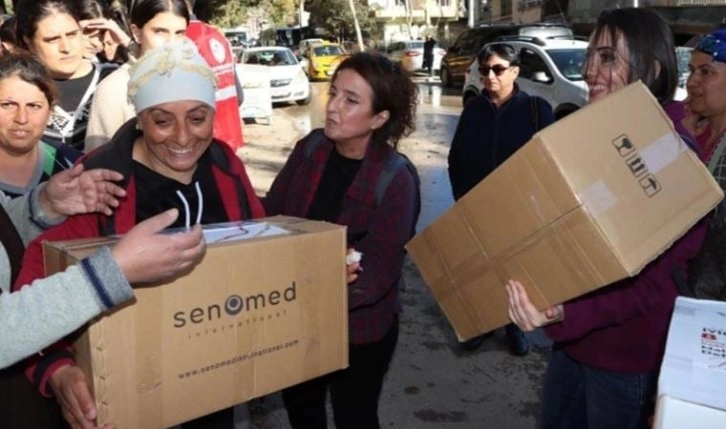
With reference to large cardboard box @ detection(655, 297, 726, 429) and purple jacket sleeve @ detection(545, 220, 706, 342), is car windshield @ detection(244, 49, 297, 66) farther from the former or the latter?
large cardboard box @ detection(655, 297, 726, 429)

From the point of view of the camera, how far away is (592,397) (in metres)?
1.90

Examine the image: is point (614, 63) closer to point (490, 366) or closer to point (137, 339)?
point (137, 339)

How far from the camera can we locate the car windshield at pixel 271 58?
1537 cm

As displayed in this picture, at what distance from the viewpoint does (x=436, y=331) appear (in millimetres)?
4156

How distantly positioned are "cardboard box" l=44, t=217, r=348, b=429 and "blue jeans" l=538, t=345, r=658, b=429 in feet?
2.75

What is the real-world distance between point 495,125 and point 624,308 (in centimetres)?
233

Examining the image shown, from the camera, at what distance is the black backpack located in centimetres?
218

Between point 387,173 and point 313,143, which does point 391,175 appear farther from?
point 313,143

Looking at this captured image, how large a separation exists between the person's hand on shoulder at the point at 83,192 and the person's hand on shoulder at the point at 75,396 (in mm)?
409

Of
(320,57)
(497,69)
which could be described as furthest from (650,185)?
A: (320,57)

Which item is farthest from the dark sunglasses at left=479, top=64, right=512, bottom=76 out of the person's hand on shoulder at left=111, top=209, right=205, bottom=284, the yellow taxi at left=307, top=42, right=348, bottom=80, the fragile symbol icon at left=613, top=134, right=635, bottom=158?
the yellow taxi at left=307, top=42, right=348, bottom=80

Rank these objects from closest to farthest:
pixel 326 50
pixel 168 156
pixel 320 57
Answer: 1. pixel 168 156
2. pixel 320 57
3. pixel 326 50

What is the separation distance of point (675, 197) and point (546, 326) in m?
0.47

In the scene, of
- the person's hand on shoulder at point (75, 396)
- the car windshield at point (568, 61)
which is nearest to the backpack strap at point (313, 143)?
the person's hand on shoulder at point (75, 396)
